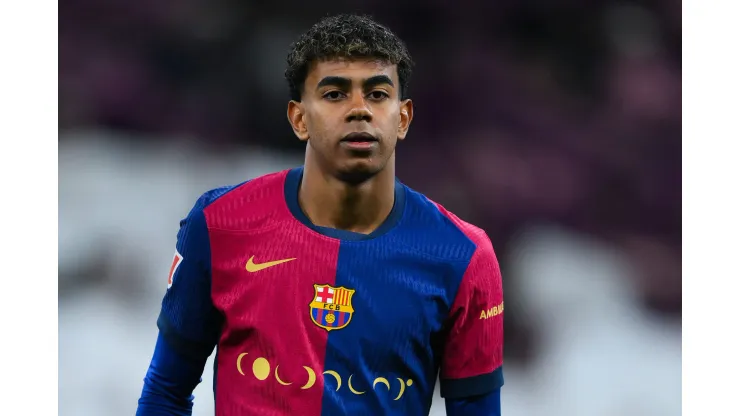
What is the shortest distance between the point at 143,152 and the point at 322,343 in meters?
1.91

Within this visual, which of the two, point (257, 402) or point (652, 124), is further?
point (652, 124)

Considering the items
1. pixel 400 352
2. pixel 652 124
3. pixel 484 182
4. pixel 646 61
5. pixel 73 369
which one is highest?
pixel 646 61

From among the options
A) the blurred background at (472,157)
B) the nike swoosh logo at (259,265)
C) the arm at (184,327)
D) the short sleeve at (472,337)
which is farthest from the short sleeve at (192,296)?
the blurred background at (472,157)

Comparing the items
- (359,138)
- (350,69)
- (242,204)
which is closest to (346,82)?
(350,69)

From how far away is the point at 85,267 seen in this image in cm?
369

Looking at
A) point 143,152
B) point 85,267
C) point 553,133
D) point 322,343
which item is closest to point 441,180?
point 553,133

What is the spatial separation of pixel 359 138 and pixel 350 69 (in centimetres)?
17

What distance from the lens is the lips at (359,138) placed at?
6.96 feet

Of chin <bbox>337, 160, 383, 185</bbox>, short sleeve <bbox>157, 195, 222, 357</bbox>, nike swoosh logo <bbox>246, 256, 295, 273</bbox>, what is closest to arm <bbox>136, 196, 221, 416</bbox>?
short sleeve <bbox>157, 195, 222, 357</bbox>

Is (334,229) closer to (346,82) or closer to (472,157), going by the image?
(346,82)

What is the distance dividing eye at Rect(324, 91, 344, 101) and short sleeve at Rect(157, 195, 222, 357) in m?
0.43

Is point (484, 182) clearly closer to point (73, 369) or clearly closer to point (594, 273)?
point (594, 273)

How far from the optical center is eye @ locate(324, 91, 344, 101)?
7.11 ft

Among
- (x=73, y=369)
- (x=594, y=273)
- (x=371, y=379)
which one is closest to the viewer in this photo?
(x=371, y=379)
